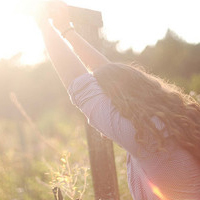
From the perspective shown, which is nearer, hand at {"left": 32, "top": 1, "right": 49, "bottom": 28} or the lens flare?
the lens flare

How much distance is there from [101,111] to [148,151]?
0.58ft

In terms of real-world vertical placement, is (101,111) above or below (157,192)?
above

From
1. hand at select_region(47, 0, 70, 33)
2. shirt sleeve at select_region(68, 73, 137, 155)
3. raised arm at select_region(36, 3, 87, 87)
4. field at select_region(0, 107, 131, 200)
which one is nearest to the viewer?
shirt sleeve at select_region(68, 73, 137, 155)

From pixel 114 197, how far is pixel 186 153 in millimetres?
1669

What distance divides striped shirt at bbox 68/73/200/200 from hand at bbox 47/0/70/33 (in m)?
0.34

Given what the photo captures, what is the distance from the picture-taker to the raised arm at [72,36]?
1314 mm

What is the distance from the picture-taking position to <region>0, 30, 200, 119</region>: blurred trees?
9945 mm

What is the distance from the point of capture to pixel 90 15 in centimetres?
252

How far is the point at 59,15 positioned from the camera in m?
1.32

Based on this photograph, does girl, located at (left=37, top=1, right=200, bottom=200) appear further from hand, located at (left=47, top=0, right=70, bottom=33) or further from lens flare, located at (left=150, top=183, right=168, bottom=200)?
hand, located at (left=47, top=0, right=70, bottom=33)

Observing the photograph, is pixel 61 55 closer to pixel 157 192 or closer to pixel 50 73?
pixel 157 192

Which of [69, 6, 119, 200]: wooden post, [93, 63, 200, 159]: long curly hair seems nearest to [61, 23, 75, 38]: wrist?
[93, 63, 200, 159]: long curly hair

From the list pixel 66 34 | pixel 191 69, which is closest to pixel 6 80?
pixel 191 69

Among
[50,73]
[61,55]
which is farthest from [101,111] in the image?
[50,73]
